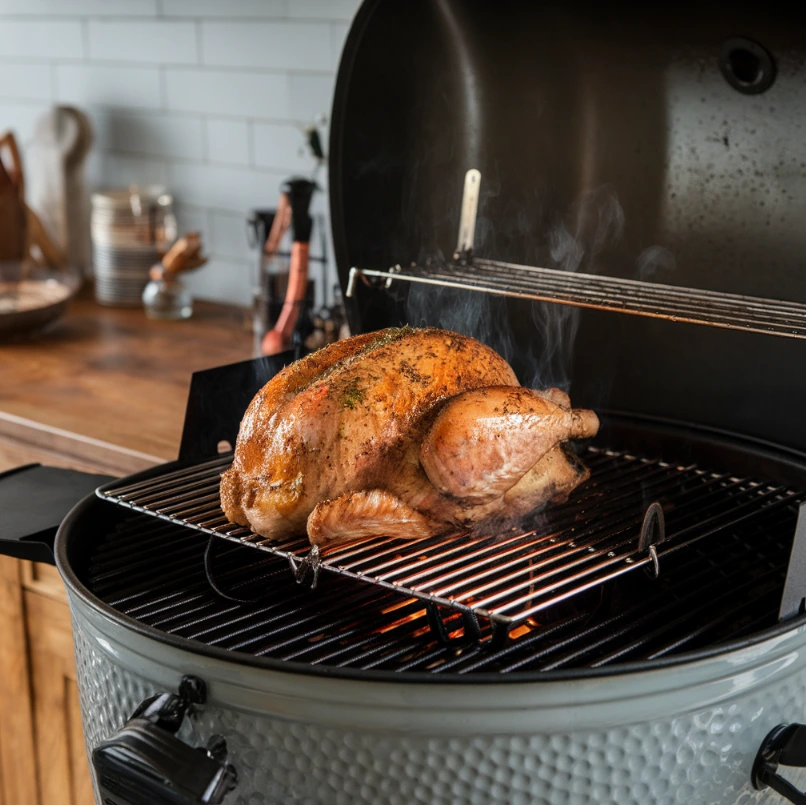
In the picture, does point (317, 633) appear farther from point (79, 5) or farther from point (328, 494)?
point (79, 5)

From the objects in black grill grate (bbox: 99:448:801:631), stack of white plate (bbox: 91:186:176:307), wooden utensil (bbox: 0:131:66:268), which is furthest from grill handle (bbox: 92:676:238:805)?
wooden utensil (bbox: 0:131:66:268)

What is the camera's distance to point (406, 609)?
1104mm

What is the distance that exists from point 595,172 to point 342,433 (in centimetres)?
59

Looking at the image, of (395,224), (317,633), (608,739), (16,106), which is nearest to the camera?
(608,739)

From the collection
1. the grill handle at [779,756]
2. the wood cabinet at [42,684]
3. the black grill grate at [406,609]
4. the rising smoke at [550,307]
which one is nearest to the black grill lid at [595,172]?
the rising smoke at [550,307]

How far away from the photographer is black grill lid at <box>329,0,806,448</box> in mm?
1298

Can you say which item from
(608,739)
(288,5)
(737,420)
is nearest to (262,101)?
(288,5)

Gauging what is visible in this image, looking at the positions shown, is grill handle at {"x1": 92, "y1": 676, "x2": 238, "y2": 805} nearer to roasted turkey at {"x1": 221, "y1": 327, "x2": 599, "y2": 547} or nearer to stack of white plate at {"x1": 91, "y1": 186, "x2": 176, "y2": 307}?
roasted turkey at {"x1": 221, "y1": 327, "x2": 599, "y2": 547}

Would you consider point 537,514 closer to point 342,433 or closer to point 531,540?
point 531,540

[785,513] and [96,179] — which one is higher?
[96,179]

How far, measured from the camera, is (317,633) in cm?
104

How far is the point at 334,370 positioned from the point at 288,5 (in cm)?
151

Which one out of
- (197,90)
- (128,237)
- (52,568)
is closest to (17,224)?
(128,237)

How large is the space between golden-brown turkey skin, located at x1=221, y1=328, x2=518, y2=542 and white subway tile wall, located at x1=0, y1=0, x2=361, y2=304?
1.32 meters
